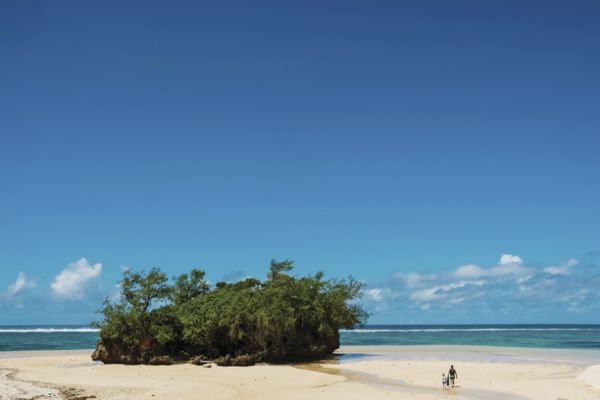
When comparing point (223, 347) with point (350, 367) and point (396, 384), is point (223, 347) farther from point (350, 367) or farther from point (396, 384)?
point (396, 384)

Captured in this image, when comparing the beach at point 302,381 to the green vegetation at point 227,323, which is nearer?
the beach at point 302,381

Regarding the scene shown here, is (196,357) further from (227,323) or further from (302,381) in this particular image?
(302,381)

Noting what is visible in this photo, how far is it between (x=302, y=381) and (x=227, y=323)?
40.9 ft

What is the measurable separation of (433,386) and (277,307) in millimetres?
16213

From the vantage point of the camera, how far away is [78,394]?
93.8 ft

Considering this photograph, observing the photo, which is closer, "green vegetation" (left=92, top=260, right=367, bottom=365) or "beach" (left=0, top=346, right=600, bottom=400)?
"beach" (left=0, top=346, right=600, bottom=400)

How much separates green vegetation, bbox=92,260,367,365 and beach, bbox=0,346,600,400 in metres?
2.51

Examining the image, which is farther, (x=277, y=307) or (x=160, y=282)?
(x=160, y=282)

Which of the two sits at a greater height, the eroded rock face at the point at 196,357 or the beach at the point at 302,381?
the eroded rock face at the point at 196,357

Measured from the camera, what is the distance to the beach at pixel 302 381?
2922 centimetres

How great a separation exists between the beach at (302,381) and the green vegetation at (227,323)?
251 centimetres

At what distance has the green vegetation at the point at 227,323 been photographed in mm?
46000

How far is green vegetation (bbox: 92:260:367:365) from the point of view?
4600cm

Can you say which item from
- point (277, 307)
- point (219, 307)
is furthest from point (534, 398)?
point (219, 307)
